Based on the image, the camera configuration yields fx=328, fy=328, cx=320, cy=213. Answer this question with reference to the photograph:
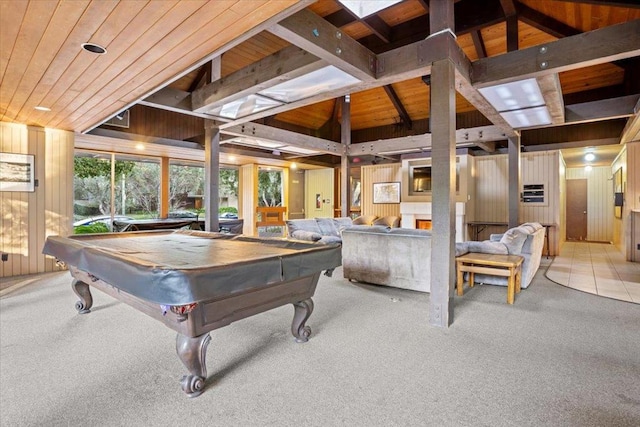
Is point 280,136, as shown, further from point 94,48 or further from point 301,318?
point 301,318

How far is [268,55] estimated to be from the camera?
16.6ft

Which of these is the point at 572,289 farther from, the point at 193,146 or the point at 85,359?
the point at 193,146

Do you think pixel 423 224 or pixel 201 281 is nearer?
pixel 201 281

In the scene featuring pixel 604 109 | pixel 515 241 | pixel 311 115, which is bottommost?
pixel 515 241

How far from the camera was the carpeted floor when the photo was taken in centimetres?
188

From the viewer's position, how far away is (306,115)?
10.8 metres

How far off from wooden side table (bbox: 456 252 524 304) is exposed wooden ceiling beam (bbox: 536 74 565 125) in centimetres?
221

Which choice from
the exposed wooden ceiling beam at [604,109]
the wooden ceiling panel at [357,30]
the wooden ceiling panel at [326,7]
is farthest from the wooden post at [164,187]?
the exposed wooden ceiling beam at [604,109]

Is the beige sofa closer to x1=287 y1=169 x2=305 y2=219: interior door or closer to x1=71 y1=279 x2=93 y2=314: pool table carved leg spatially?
x1=71 y1=279 x2=93 y2=314: pool table carved leg

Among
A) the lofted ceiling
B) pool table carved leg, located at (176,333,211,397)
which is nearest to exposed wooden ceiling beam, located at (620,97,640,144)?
the lofted ceiling

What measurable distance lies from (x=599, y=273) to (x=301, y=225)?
219 inches

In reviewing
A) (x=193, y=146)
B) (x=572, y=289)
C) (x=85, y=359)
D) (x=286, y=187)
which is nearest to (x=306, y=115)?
(x=286, y=187)

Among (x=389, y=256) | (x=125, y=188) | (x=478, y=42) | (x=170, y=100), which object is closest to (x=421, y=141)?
(x=478, y=42)

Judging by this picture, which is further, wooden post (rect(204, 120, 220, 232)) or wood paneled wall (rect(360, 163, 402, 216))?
wood paneled wall (rect(360, 163, 402, 216))
